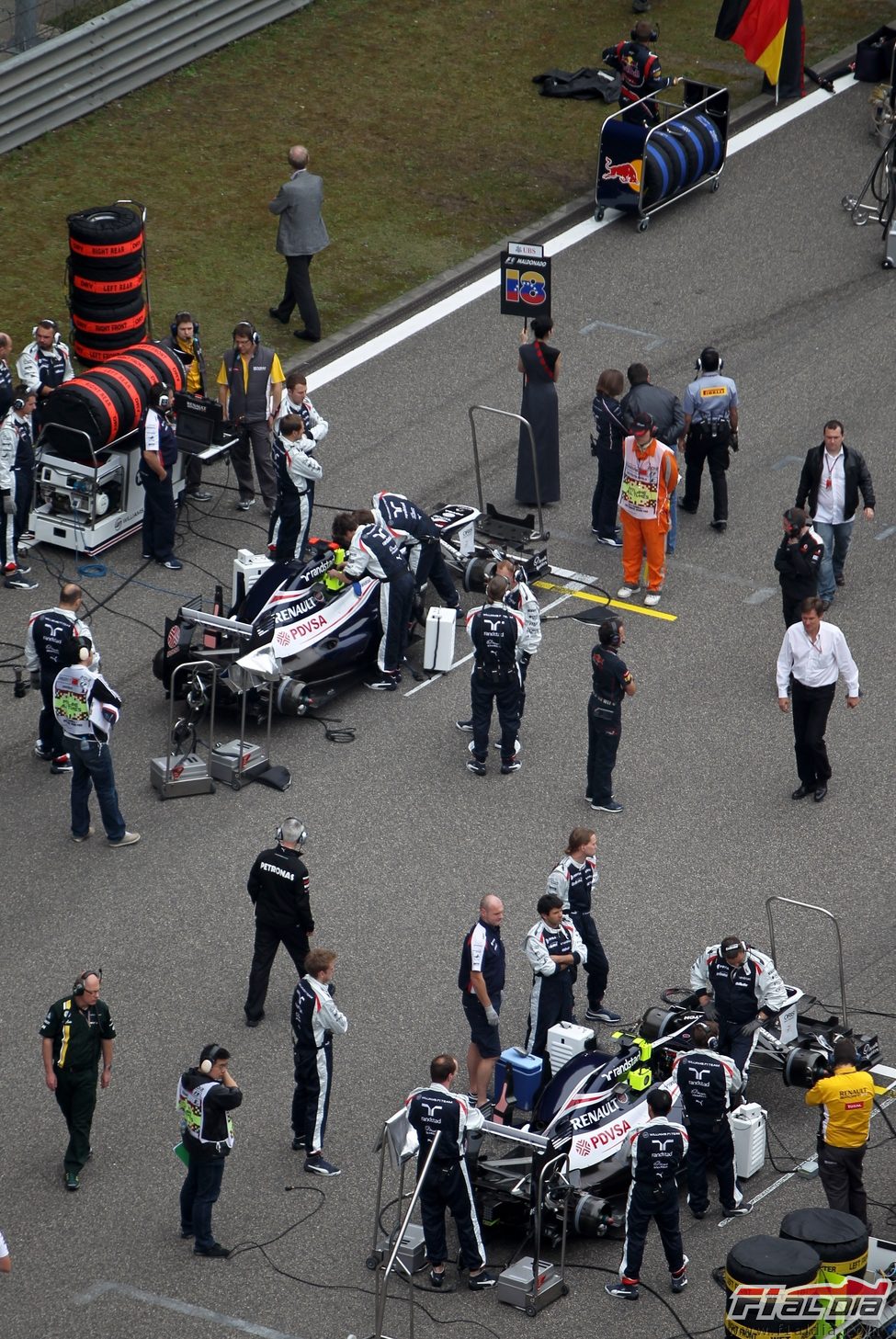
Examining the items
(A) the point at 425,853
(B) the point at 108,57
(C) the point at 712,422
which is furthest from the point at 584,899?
(B) the point at 108,57

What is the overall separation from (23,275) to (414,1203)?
615 inches

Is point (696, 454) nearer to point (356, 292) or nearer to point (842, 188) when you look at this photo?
point (356, 292)

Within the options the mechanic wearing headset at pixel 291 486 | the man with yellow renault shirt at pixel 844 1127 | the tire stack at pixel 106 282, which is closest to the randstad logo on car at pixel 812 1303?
the man with yellow renault shirt at pixel 844 1127

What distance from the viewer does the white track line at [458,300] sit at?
84.7 feet

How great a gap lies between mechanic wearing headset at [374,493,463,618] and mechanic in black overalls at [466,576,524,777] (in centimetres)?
160

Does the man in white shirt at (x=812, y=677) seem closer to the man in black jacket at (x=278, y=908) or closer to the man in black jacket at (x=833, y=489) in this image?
the man in black jacket at (x=833, y=489)

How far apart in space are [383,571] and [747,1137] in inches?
274

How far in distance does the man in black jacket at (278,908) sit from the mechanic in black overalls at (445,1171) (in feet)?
7.98

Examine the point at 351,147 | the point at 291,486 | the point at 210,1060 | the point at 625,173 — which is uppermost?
the point at 210,1060

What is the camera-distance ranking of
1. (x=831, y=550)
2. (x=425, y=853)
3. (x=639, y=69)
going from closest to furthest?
(x=425, y=853) → (x=831, y=550) → (x=639, y=69)

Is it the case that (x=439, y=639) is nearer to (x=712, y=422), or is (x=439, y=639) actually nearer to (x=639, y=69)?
(x=712, y=422)

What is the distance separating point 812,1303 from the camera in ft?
40.2

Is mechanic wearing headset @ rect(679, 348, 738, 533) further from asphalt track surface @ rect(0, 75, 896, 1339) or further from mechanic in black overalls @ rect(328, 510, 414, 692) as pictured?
mechanic in black overalls @ rect(328, 510, 414, 692)

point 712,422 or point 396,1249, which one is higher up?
point 396,1249
